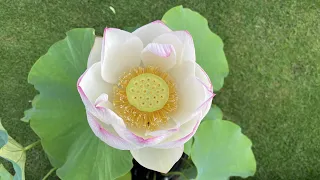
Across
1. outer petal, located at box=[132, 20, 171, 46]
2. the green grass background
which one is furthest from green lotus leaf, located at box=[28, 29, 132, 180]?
the green grass background

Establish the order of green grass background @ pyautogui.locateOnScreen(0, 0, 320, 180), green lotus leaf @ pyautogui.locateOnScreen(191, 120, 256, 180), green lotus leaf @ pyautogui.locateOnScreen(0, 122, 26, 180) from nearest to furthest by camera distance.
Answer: green lotus leaf @ pyautogui.locateOnScreen(0, 122, 26, 180) < green lotus leaf @ pyautogui.locateOnScreen(191, 120, 256, 180) < green grass background @ pyautogui.locateOnScreen(0, 0, 320, 180)

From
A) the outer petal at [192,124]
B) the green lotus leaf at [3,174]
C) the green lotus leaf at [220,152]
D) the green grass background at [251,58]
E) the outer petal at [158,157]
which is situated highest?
the outer petal at [192,124]

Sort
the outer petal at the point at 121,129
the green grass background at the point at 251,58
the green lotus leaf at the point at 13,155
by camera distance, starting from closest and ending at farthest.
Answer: the outer petal at the point at 121,129, the green lotus leaf at the point at 13,155, the green grass background at the point at 251,58

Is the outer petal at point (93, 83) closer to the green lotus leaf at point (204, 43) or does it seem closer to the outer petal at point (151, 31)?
the outer petal at point (151, 31)

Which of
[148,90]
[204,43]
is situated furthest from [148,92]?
[204,43]

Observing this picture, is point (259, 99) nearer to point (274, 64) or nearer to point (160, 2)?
point (274, 64)

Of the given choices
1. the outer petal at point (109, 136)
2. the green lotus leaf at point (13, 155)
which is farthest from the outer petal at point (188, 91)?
the green lotus leaf at point (13, 155)

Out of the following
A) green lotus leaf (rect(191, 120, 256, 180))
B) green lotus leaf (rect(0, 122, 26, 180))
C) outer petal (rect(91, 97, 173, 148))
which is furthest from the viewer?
green lotus leaf (rect(191, 120, 256, 180))

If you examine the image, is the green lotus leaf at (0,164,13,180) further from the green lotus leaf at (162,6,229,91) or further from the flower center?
the green lotus leaf at (162,6,229,91)
